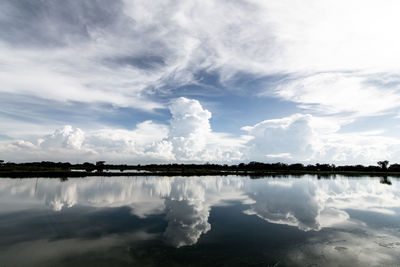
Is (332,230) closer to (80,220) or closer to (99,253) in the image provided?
(99,253)

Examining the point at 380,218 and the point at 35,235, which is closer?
the point at 35,235

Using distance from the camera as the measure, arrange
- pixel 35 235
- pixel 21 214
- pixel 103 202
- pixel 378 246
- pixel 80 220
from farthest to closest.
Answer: pixel 103 202 < pixel 21 214 < pixel 80 220 < pixel 35 235 < pixel 378 246

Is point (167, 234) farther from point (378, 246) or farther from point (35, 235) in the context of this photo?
point (378, 246)

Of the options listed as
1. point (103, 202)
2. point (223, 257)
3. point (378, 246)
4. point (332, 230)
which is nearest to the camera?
point (223, 257)

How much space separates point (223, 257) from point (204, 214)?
15756 millimetres

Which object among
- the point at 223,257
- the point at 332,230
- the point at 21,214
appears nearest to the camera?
the point at 223,257

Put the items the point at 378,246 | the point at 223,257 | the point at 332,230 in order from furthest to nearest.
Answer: the point at 332,230 < the point at 378,246 < the point at 223,257

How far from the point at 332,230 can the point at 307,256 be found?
10.8 m

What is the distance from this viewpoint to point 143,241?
21719mm

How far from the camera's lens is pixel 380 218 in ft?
111

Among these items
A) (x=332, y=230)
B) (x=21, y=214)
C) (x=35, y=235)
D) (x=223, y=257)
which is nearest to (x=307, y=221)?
(x=332, y=230)

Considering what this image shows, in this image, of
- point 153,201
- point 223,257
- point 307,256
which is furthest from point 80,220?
point 307,256

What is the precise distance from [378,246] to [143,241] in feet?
74.5

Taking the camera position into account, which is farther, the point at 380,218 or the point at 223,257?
the point at 380,218
